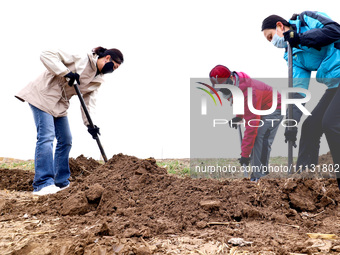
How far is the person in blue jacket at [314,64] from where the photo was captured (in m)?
3.77

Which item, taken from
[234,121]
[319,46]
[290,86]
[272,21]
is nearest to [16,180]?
[234,121]

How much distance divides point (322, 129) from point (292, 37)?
1.20 metres

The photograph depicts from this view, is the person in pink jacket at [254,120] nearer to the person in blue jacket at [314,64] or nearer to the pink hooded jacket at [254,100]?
the pink hooded jacket at [254,100]

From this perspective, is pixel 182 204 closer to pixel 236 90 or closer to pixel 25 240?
pixel 25 240

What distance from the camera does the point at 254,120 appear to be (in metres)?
5.34

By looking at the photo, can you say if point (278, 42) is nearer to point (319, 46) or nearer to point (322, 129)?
point (319, 46)

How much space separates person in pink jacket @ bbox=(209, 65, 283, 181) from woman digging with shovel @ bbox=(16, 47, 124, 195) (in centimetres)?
165

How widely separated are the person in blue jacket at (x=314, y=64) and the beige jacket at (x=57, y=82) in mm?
2644

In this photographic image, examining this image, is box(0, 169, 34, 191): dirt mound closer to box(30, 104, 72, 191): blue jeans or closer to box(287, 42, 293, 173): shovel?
box(30, 104, 72, 191): blue jeans

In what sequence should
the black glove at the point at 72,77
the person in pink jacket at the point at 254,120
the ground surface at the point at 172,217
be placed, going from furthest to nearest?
the person in pink jacket at the point at 254,120 → the black glove at the point at 72,77 → the ground surface at the point at 172,217

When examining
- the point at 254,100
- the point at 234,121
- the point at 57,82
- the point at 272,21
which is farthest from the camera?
the point at 234,121

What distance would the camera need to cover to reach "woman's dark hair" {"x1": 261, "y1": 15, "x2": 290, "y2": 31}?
4.52m

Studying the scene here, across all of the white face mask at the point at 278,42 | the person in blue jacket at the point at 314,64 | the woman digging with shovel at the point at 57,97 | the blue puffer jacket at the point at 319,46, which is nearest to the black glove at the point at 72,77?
the woman digging with shovel at the point at 57,97

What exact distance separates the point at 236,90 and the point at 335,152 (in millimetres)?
1762
